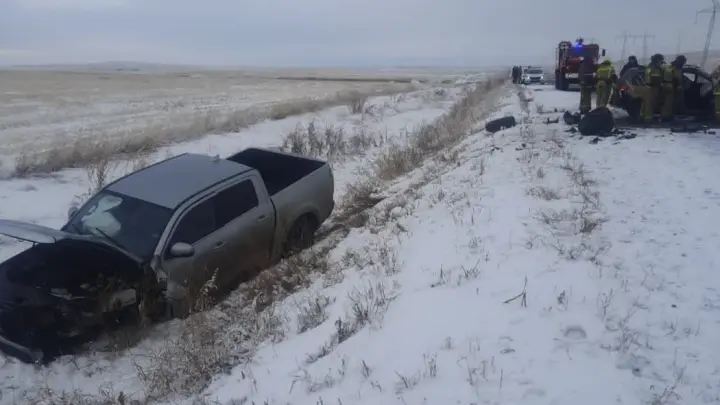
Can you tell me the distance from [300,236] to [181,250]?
253 cm

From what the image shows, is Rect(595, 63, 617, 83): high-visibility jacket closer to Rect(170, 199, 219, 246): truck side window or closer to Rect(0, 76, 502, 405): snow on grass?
Rect(0, 76, 502, 405): snow on grass

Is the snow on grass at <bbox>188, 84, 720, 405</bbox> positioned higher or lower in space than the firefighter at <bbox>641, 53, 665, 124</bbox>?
lower

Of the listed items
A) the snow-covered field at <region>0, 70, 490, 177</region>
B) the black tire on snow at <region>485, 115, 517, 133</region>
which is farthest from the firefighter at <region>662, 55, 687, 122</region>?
the snow-covered field at <region>0, 70, 490, 177</region>

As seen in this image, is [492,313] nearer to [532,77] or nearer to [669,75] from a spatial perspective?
[669,75]

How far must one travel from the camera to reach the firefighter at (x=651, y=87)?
1344cm

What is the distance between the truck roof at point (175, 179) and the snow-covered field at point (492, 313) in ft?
4.69

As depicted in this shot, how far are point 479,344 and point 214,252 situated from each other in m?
3.36

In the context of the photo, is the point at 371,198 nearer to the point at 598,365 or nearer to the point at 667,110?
the point at 598,365

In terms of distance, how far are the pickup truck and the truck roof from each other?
0.04 ft

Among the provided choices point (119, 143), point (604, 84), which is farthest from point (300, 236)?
point (119, 143)

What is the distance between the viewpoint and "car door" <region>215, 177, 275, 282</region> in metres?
6.61

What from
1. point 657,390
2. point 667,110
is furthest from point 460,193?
point 667,110

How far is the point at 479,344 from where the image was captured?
435cm

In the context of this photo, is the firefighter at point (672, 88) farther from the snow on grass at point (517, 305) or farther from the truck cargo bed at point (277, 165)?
the truck cargo bed at point (277, 165)
